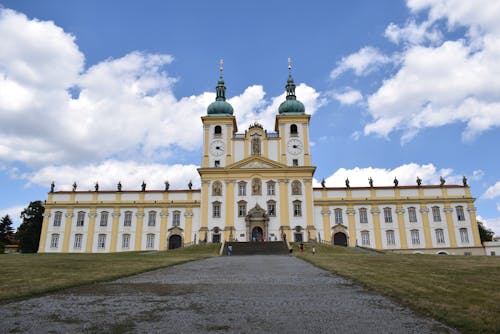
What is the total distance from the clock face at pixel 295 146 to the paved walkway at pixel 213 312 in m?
40.2

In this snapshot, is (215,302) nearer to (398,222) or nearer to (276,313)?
(276,313)

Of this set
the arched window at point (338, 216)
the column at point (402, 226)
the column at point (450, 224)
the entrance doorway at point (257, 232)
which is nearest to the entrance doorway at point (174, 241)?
the entrance doorway at point (257, 232)

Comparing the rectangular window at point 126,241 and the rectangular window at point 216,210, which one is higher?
the rectangular window at point 216,210

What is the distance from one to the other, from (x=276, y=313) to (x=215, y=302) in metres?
1.64

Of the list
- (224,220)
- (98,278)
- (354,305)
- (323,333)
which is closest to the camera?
(323,333)

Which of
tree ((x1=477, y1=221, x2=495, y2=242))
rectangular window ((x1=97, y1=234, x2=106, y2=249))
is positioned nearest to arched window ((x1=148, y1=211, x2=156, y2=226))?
rectangular window ((x1=97, y1=234, x2=106, y2=249))

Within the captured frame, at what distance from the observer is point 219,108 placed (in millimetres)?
52625

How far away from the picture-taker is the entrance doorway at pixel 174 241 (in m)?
49.1

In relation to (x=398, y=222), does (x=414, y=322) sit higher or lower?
lower

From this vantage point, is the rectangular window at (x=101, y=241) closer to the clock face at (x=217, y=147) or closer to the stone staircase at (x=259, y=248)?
the clock face at (x=217, y=147)

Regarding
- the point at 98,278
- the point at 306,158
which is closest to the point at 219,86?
the point at 306,158

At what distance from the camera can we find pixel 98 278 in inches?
456

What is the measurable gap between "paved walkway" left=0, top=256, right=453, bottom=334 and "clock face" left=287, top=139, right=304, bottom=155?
40164mm

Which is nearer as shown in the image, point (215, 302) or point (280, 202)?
point (215, 302)
